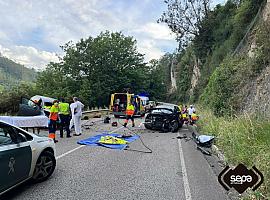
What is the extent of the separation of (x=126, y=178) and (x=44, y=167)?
1842mm

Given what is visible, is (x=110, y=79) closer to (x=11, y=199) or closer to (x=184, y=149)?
(x=184, y=149)

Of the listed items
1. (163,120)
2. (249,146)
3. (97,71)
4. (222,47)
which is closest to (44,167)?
(249,146)

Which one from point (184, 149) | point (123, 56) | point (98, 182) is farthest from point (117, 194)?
point (123, 56)

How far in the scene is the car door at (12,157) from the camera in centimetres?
440

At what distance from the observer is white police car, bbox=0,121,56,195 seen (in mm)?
4461

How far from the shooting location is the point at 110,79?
4828 cm

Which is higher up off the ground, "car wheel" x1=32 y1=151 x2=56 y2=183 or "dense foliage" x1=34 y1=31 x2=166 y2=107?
"dense foliage" x1=34 y1=31 x2=166 y2=107

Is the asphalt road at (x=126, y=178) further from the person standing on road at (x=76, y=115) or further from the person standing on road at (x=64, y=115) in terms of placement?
the person standing on road at (x=76, y=115)

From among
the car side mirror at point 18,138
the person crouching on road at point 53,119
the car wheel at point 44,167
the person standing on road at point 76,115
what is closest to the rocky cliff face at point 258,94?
the person standing on road at point 76,115

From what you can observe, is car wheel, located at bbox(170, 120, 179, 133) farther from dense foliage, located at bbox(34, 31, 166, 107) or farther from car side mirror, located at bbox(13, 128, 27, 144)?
dense foliage, located at bbox(34, 31, 166, 107)

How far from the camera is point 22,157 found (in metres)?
4.91

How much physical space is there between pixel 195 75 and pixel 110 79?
49.2ft

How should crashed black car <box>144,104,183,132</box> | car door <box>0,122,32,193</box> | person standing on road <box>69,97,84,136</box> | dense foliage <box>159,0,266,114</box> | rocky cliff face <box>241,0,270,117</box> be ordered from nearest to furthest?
car door <box>0,122,32,193</box> → rocky cliff face <box>241,0,270,117</box> → person standing on road <box>69,97,84,136</box> → crashed black car <box>144,104,183,132</box> → dense foliage <box>159,0,266,114</box>

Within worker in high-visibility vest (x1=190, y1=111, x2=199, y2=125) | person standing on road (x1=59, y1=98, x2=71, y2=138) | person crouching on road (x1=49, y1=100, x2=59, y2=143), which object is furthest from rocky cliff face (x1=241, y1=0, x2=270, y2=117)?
person crouching on road (x1=49, y1=100, x2=59, y2=143)
